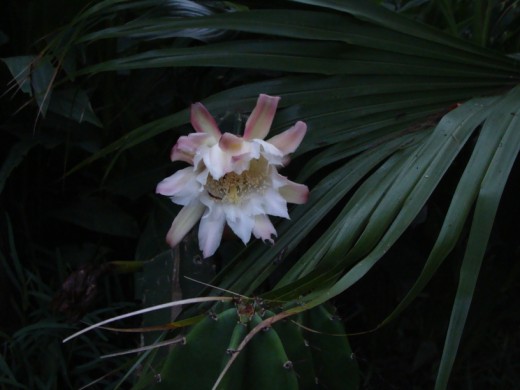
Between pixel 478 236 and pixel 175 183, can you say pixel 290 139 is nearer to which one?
pixel 175 183

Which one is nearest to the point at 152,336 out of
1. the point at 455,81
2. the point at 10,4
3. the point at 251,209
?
the point at 251,209

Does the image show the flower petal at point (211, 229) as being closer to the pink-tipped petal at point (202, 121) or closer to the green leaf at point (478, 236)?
the pink-tipped petal at point (202, 121)

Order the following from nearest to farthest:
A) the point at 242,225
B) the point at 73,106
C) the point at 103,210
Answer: the point at 242,225 < the point at 73,106 < the point at 103,210

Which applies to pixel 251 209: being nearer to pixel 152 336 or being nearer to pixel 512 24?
pixel 152 336

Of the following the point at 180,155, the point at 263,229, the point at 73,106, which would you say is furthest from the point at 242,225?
the point at 73,106

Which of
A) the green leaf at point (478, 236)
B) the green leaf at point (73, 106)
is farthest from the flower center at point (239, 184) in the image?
the green leaf at point (73, 106)
